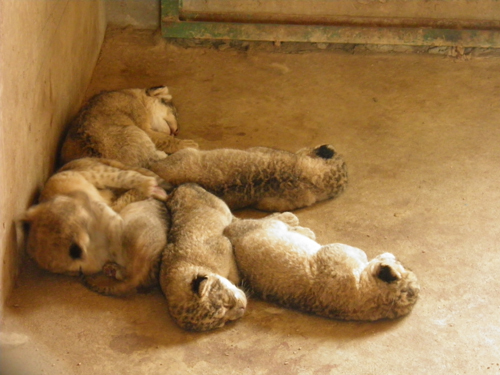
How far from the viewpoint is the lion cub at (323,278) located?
4.41 meters

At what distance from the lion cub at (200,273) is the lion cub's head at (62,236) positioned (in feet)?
1.78

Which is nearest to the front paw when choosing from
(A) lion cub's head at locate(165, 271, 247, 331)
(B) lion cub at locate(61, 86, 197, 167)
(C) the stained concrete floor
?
(B) lion cub at locate(61, 86, 197, 167)

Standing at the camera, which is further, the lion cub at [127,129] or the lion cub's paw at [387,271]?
the lion cub at [127,129]

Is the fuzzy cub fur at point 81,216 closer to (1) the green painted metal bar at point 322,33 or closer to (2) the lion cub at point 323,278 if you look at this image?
(2) the lion cub at point 323,278

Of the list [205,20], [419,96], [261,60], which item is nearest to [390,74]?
[419,96]

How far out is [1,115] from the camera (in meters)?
4.28

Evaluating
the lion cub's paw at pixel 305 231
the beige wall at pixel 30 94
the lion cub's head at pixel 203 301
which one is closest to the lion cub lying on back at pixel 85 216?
the beige wall at pixel 30 94

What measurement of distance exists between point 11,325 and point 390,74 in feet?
15.3

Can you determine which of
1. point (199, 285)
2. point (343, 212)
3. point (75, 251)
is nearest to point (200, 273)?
point (199, 285)

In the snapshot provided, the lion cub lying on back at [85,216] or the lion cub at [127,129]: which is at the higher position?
the lion cub at [127,129]

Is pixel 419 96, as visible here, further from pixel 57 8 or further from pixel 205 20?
pixel 57 8

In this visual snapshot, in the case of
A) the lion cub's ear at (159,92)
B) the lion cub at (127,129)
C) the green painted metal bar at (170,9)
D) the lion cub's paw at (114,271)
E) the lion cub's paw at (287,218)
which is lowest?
the lion cub's paw at (114,271)

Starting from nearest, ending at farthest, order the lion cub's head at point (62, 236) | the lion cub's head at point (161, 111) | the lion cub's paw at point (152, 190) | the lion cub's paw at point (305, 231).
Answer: the lion cub's head at point (62, 236) < the lion cub's paw at point (305, 231) < the lion cub's paw at point (152, 190) < the lion cub's head at point (161, 111)

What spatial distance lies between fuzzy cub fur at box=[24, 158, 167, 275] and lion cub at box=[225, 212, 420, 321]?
878mm
